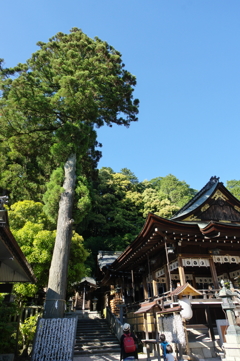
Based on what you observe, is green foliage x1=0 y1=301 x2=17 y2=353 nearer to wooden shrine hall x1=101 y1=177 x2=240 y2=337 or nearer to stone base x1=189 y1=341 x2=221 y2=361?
wooden shrine hall x1=101 y1=177 x2=240 y2=337

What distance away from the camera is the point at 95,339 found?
9.64m

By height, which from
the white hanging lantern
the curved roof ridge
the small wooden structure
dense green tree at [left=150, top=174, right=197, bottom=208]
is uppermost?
dense green tree at [left=150, top=174, right=197, bottom=208]

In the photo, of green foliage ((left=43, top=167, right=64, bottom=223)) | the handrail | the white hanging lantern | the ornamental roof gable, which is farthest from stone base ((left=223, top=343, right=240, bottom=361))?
green foliage ((left=43, top=167, right=64, bottom=223))

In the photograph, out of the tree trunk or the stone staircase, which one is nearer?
the tree trunk

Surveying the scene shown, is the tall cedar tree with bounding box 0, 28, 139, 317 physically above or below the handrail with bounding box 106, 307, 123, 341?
above

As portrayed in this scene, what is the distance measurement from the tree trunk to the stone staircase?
1972mm

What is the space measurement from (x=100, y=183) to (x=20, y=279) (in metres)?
26.8

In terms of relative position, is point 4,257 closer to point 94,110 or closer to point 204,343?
point 204,343

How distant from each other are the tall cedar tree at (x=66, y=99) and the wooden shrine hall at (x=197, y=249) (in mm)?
4141

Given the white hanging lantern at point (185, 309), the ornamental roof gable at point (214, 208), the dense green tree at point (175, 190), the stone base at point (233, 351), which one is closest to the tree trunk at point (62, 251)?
the white hanging lantern at point (185, 309)

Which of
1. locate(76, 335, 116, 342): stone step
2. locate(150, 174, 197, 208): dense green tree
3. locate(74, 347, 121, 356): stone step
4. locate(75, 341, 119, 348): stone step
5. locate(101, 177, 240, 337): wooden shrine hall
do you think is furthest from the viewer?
locate(150, 174, 197, 208): dense green tree

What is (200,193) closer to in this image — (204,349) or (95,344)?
(204,349)

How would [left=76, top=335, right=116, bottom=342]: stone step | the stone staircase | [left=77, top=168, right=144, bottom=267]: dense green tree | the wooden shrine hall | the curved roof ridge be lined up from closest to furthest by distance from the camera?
the stone staircase < the wooden shrine hall < [left=76, top=335, right=116, bottom=342]: stone step < the curved roof ridge < [left=77, top=168, right=144, bottom=267]: dense green tree

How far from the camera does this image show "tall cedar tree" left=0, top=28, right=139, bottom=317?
1156 cm
